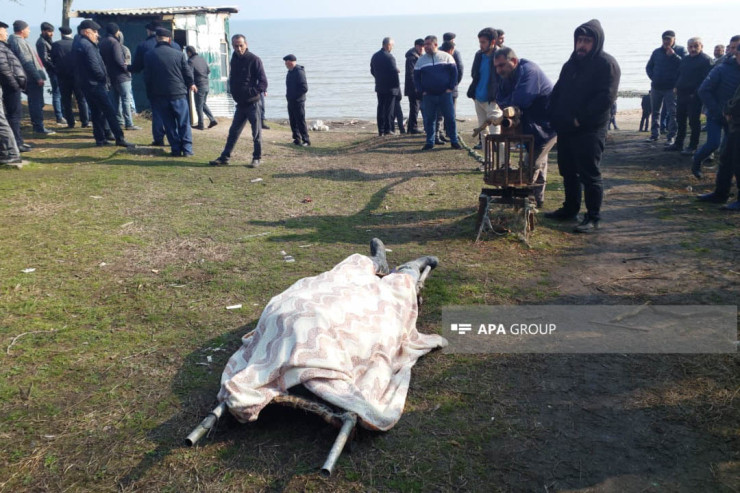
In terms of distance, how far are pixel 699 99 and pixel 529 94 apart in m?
5.44

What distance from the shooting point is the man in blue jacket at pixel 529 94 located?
23.8 ft

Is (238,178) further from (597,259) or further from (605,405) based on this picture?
(605,405)

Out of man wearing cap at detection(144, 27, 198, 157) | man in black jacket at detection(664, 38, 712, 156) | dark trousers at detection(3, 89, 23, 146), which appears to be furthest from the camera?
man in black jacket at detection(664, 38, 712, 156)

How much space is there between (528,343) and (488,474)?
1.58 meters

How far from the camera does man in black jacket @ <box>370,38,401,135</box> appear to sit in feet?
47.7

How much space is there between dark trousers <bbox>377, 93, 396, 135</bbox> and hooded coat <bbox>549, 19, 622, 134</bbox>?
8.59m

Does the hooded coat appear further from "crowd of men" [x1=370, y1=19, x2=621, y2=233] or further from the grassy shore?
the grassy shore

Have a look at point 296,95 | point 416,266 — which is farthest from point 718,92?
point 296,95

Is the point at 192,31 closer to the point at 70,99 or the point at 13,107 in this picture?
the point at 70,99

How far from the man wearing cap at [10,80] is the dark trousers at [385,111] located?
799 cm

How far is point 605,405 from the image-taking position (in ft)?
12.2

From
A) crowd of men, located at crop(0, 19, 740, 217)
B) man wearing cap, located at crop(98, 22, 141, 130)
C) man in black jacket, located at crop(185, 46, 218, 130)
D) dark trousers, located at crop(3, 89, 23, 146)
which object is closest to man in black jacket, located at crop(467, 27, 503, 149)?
crowd of men, located at crop(0, 19, 740, 217)

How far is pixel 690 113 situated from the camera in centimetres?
1131

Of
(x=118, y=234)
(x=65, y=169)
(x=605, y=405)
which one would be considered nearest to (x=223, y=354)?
(x=605, y=405)
